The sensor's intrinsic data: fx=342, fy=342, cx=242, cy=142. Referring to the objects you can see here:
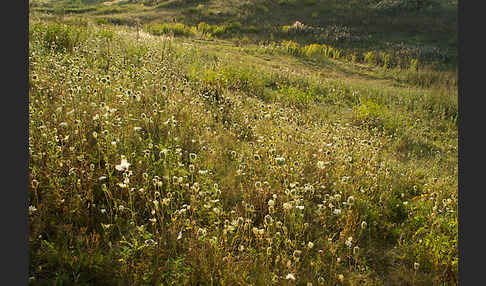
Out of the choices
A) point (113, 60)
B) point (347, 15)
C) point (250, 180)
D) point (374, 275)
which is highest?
point (347, 15)

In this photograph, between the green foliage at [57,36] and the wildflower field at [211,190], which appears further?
the green foliage at [57,36]

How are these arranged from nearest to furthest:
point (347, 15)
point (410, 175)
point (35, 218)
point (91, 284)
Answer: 1. point (91, 284)
2. point (35, 218)
3. point (410, 175)
4. point (347, 15)

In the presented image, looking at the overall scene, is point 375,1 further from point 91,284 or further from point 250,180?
point 91,284

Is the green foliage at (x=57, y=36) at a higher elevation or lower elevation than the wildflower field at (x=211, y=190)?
higher

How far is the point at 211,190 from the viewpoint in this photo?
354 cm

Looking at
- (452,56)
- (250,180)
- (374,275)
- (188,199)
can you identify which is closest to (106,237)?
(188,199)

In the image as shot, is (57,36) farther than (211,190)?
Yes

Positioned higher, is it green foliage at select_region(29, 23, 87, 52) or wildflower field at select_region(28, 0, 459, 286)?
green foliage at select_region(29, 23, 87, 52)

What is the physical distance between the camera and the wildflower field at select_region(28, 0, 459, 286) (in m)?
2.67

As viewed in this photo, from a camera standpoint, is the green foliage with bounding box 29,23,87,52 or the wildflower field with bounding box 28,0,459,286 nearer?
the wildflower field with bounding box 28,0,459,286

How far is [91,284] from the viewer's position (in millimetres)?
2432

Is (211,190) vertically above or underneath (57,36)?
underneath

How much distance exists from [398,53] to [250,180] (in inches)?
657

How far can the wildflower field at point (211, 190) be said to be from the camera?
2674 mm
